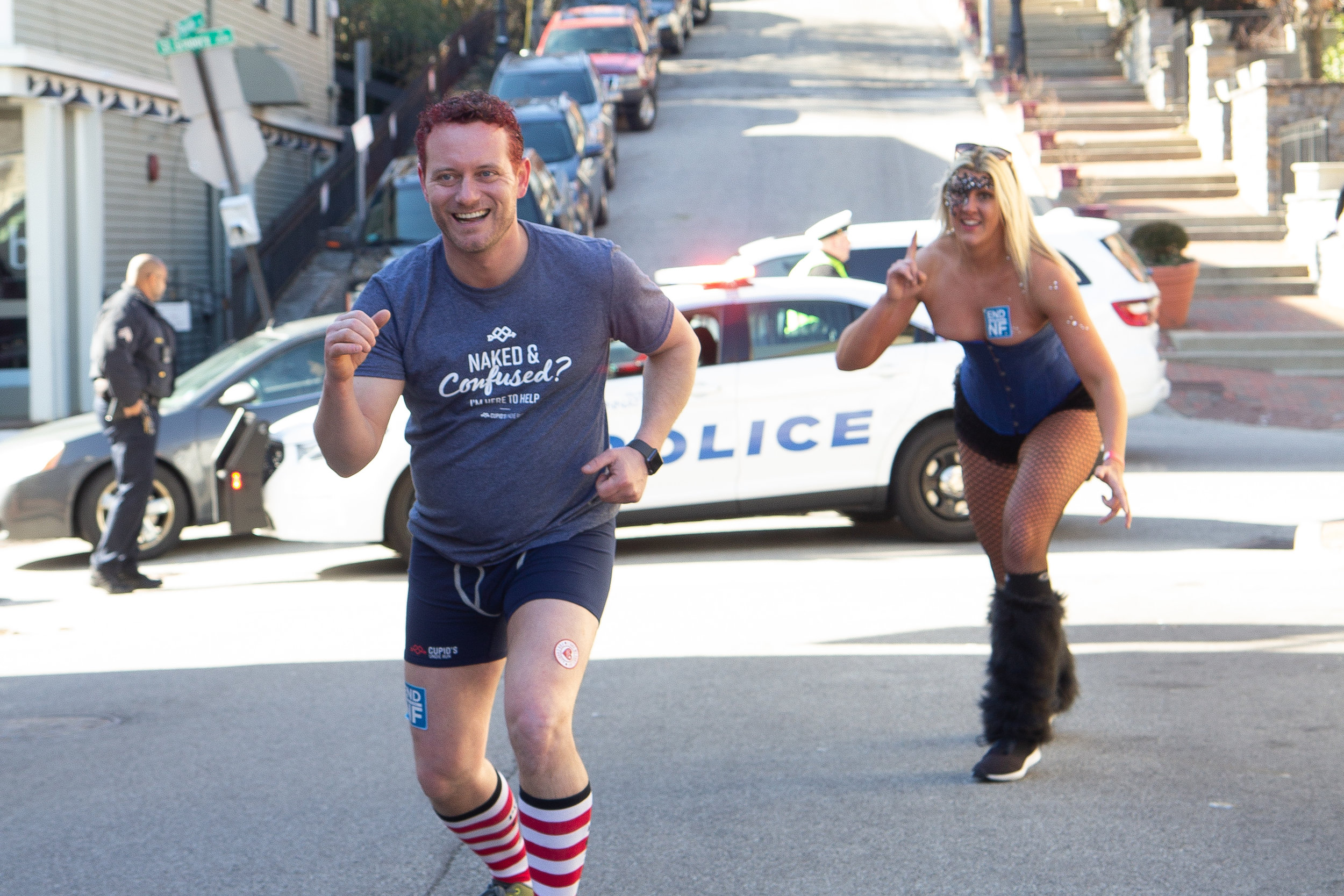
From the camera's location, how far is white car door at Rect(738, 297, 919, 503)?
9.61 metres

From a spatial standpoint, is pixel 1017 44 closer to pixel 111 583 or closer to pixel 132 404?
pixel 132 404

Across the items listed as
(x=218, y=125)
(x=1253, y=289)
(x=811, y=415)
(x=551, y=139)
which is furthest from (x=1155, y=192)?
(x=811, y=415)

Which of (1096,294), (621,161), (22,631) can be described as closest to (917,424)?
(1096,294)

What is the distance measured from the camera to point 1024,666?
16.6 feet

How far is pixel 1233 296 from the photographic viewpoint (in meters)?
20.2

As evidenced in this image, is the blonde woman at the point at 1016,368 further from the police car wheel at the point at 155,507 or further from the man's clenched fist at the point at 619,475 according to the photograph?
the police car wheel at the point at 155,507

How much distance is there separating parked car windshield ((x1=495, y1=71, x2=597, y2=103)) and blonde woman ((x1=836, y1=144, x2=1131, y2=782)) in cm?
2044

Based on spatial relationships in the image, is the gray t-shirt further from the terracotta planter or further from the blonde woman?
the terracotta planter

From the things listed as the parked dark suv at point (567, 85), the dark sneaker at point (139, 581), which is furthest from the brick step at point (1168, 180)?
the dark sneaker at point (139, 581)

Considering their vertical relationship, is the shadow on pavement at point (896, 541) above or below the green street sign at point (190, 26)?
below

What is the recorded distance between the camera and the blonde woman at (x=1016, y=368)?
4.95 metres

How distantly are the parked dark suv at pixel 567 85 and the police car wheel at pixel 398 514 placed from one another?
612 inches

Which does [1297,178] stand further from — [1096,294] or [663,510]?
[663,510]

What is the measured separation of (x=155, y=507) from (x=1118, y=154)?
63.1ft
